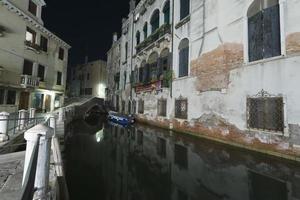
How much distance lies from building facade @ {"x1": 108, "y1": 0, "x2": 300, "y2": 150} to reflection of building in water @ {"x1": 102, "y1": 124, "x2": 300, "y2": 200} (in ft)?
6.05

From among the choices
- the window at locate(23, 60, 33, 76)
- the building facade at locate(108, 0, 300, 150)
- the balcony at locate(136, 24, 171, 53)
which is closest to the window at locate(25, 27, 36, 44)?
the window at locate(23, 60, 33, 76)

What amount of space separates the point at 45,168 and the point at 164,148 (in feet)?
22.8

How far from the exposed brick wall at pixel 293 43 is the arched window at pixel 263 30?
0.51 meters

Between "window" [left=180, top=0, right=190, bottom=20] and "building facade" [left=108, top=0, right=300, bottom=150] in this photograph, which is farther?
"window" [left=180, top=0, right=190, bottom=20]

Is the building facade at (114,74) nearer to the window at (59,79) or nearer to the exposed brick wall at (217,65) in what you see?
the window at (59,79)

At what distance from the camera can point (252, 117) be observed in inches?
337

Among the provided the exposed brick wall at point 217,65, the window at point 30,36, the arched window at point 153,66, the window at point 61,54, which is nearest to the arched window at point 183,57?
the exposed brick wall at point 217,65

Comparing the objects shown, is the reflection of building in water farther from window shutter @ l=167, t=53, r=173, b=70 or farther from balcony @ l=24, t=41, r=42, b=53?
balcony @ l=24, t=41, r=42, b=53

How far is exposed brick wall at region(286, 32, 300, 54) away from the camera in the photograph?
7100 mm

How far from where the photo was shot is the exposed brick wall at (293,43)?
710cm

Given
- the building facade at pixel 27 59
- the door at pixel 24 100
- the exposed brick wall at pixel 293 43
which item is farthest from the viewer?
the door at pixel 24 100

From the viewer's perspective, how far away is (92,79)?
38.1 metres

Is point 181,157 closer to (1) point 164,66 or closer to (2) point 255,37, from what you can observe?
(2) point 255,37

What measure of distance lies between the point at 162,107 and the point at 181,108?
2863 millimetres
